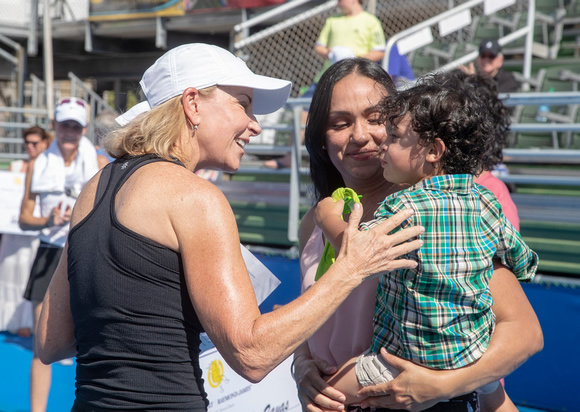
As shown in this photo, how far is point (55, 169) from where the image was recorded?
5297 millimetres

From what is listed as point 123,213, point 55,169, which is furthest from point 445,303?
point 55,169

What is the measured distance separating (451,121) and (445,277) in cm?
43

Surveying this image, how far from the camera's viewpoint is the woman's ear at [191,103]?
5.95 feet

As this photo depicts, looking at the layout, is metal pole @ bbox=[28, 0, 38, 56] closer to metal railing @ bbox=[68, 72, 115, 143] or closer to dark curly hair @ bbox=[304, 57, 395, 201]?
metal railing @ bbox=[68, 72, 115, 143]

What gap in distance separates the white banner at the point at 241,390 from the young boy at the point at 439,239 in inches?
38.6

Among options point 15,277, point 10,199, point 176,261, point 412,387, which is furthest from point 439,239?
point 15,277

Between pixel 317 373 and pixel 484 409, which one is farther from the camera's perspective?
pixel 484 409

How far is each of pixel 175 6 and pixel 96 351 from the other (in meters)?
12.8

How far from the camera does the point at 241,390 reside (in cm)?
291

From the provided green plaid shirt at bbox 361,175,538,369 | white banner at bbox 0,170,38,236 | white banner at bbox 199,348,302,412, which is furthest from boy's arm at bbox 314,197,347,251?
white banner at bbox 0,170,38,236

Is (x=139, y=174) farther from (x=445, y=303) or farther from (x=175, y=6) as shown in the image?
(x=175, y=6)

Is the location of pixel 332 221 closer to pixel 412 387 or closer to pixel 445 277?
pixel 445 277

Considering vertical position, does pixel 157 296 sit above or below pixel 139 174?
below

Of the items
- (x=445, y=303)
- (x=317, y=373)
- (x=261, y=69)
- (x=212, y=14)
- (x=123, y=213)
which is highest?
(x=212, y=14)
